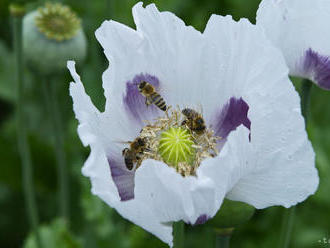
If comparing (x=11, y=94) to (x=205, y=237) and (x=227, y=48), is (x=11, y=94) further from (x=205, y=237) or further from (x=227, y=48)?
(x=227, y=48)

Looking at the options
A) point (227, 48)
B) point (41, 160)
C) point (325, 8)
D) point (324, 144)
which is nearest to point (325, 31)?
point (325, 8)

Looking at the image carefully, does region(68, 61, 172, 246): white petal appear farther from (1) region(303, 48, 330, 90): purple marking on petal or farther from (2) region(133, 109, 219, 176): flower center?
(1) region(303, 48, 330, 90): purple marking on petal

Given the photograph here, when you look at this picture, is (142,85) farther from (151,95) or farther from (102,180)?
(102,180)

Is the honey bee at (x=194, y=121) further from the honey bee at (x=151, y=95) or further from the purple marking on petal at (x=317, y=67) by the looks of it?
the purple marking on petal at (x=317, y=67)

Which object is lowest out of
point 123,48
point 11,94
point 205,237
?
point 205,237

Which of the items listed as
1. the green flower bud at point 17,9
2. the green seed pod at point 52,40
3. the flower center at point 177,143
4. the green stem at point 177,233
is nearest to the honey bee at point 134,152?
the flower center at point 177,143

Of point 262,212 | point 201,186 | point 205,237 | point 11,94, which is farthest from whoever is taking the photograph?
point 11,94

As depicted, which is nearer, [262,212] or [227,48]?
[227,48]
